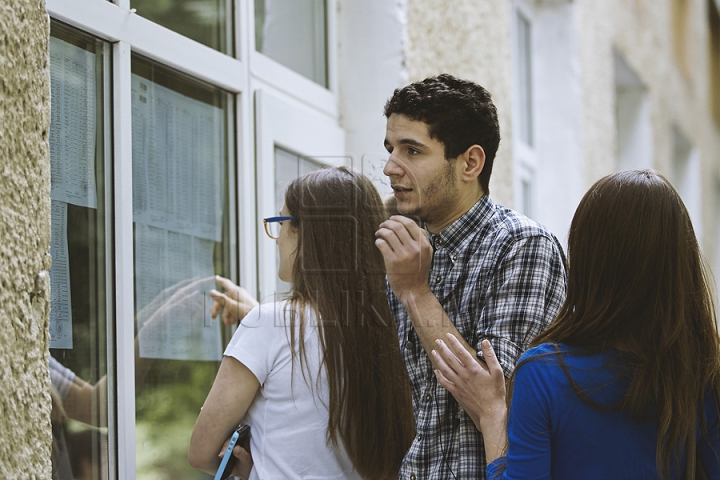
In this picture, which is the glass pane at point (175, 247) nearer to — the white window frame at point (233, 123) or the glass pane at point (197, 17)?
the white window frame at point (233, 123)

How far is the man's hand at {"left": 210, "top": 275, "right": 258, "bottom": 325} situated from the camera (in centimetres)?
273

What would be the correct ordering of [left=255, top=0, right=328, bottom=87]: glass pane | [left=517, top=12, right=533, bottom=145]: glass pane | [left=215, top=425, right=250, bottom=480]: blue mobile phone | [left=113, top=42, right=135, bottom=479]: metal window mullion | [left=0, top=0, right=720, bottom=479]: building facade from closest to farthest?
[left=0, top=0, right=720, bottom=479]: building facade
[left=215, top=425, right=250, bottom=480]: blue mobile phone
[left=113, top=42, right=135, bottom=479]: metal window mullion
[left=255, top=0, right=328, bottom=87]: glass pane
[left=517, top=12, right=533, bottom=145]: glass pane

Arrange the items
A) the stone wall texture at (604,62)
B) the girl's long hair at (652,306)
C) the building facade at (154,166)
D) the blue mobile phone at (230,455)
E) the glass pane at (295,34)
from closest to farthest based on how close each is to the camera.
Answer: the girl's long hair at (652,306), the building facade at (154,166), the blue mobile phone at (230,455), the glass pane at (295,34), the stone wall texture at (604,62)

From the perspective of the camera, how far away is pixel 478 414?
6.08ft

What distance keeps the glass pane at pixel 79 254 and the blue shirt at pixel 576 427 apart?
124 cm

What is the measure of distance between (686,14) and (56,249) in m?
9.66

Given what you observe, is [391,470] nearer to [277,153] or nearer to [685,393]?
[685,393]

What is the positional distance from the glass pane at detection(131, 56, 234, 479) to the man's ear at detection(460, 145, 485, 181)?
3.26ft

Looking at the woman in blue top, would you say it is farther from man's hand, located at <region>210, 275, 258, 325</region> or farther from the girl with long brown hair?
man's hand, located at <region>210, 275, 258, 325</region>

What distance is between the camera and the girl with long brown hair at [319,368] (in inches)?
83.4

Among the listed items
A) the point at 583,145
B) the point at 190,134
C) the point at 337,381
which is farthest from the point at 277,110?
the point at 583,145

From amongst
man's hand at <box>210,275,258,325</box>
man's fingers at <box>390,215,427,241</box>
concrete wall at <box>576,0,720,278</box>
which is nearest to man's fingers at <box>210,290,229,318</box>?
man's hand at <box>210,275,258,325</box>

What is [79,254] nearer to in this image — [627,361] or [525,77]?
[627,361]

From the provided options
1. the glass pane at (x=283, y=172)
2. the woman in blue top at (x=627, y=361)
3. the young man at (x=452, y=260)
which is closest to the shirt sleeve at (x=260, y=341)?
the young man at (x=452, y=260)
